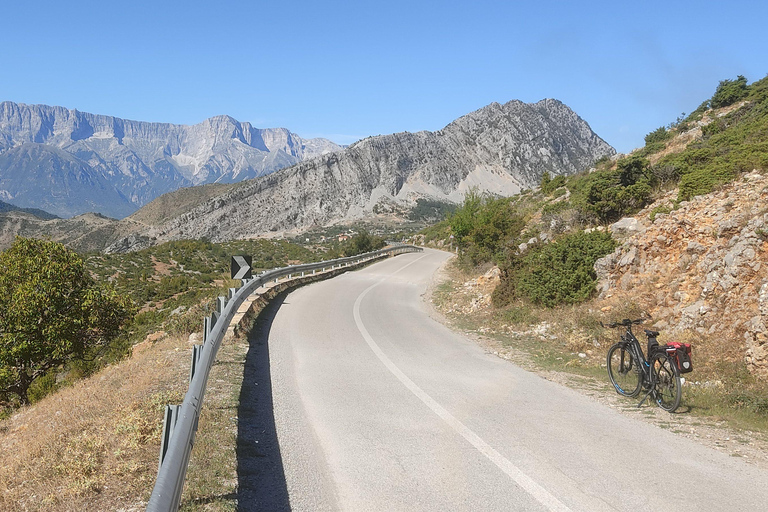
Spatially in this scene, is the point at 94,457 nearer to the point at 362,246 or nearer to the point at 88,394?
the point at 88,394

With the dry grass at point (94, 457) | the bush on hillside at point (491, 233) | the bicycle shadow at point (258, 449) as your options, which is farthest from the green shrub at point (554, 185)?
the dry grass at point (94, 457)

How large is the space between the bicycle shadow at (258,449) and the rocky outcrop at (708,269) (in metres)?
6.82

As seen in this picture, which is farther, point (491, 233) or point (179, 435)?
point (491, 233)

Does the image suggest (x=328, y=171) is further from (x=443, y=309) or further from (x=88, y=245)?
(x=443, y=309)

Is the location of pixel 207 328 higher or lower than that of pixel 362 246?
lower

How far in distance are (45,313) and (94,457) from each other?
1618cm

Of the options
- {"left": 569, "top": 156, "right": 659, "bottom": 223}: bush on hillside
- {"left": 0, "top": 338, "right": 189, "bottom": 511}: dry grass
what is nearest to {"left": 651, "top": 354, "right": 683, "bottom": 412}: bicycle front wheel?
{"left": 0, "top": 338, "right": 189, "bottom": 511}: dry grass

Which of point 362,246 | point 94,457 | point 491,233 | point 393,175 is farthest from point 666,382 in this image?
point 393,175

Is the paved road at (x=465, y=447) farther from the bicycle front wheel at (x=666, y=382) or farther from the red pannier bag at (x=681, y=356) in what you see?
the red pannier bag at (x=681, y=356)

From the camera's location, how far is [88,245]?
169 m

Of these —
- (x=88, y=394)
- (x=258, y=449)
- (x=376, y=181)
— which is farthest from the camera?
(x=376, y=181)

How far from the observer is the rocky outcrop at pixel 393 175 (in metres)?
150

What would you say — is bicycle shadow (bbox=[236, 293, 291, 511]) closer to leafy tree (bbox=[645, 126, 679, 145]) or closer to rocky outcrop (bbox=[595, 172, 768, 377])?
rocky outcrop (bbox=[595, 172, 768, 377])

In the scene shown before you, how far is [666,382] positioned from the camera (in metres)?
6.82
